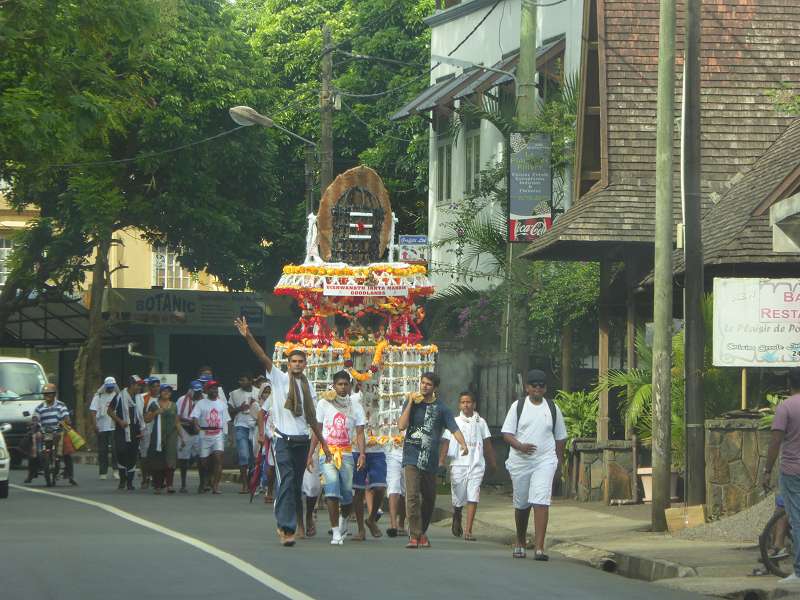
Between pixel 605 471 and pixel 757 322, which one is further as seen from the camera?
pixel 605 471

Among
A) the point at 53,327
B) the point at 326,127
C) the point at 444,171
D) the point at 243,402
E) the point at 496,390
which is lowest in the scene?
the point at 243,402

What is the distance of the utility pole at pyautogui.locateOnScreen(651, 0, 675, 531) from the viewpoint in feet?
56.5

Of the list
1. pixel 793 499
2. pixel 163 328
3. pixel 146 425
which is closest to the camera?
pixel 793 499

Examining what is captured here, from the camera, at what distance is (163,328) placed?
159ft

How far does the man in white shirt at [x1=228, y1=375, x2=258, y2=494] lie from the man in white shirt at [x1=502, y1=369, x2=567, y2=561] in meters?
10.9

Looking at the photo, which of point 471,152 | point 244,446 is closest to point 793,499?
point 244,446

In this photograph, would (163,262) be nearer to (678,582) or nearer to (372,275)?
(372,275)

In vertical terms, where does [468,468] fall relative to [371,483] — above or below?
above

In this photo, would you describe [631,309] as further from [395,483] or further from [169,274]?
[169,274]

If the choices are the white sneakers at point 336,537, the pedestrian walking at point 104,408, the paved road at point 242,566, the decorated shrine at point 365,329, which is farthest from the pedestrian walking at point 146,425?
the white sneakers at point 336,537

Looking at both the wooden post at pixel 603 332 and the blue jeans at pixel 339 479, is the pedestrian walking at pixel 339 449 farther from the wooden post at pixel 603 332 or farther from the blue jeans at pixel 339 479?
the wooden post at pixel 603 332

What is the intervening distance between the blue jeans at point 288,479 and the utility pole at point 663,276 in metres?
3.91

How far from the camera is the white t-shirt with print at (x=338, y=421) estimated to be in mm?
16406

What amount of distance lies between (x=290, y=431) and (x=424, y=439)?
1.46m
